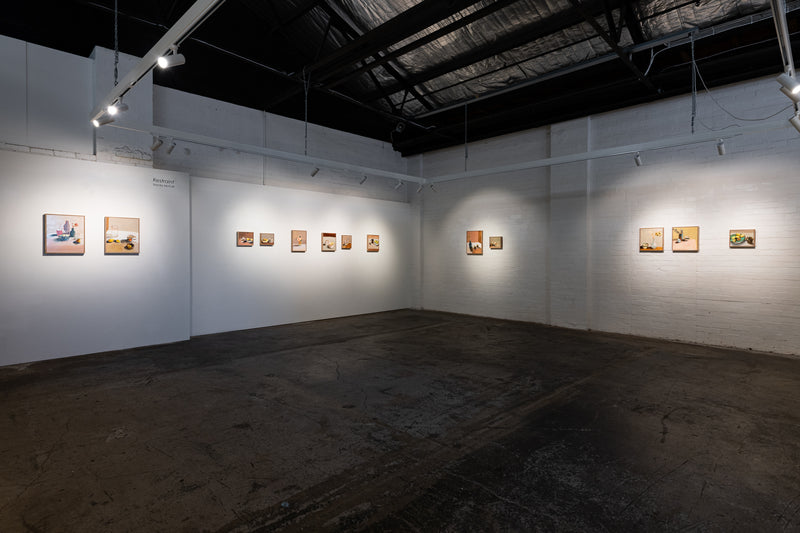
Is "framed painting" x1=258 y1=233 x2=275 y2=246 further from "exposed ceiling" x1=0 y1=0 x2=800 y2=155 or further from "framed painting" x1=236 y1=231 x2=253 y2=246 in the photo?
"exposed ceiling" x1=0 y1=0 x2=800 y2=155

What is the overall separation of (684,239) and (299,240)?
8342 millimetres

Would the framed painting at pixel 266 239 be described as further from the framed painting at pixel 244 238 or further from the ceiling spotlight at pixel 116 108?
the ceiling spotlight at pixel 116 108

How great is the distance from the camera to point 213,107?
876 cm

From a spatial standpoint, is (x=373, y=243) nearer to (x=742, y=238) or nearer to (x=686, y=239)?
(x=686, y=239)

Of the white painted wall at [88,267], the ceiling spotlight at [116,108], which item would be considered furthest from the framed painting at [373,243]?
the ceiling spotlight at [116,108]

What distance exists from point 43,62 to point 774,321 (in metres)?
13.0

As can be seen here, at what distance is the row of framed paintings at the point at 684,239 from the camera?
716 cm

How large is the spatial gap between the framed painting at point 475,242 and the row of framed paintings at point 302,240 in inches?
104

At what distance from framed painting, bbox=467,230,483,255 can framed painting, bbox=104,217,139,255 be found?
792cm

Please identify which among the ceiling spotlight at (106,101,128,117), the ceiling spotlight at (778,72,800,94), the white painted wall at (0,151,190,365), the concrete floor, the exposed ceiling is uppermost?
the exposed ceiling

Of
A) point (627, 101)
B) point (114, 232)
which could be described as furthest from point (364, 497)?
point (627, 101)

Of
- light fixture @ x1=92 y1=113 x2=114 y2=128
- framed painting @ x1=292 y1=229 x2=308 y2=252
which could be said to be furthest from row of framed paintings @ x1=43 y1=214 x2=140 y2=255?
framed painting @ x1=292 y1=229 x2=308 y2=252

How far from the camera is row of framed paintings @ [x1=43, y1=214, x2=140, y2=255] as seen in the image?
637cm

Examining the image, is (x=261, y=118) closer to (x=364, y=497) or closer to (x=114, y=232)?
(x=114, y=232)
